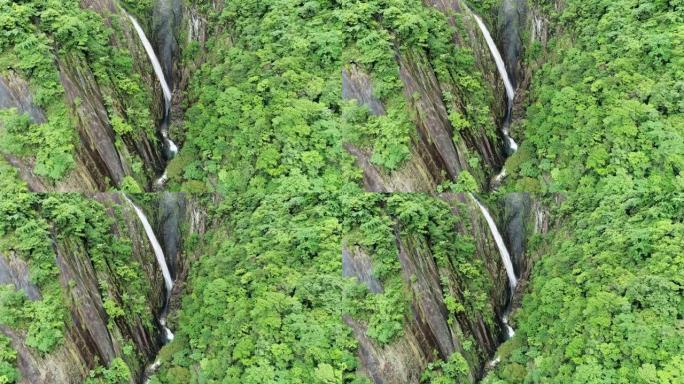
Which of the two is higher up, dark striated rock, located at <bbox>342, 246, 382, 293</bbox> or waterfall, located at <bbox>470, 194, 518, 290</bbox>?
dark striated rock, located at <bbox>342, 246, 382, 293</bbox>

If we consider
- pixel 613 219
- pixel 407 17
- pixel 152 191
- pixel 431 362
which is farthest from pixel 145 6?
pixel 613 219

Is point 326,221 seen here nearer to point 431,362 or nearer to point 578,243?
point 431,362

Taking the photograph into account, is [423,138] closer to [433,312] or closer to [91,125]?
[433,312]

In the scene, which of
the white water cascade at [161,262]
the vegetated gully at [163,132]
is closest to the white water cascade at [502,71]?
the vegetated gully at [163,132]

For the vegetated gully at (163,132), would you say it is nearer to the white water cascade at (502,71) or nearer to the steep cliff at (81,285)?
the steep cliff at (81,285)

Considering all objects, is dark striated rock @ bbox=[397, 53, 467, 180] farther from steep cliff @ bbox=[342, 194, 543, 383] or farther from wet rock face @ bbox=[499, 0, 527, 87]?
wet rock face @ bbox=[499, 0, 527, 87]

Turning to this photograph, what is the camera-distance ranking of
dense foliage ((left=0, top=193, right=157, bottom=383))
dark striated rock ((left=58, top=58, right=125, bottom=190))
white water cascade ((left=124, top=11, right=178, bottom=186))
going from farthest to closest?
white water cascade ((left=124, top=11, right=178, bottom=186)) → dark striated rock ((left=58, top=58, right=125, bottom=190)) → dense foliage ((left=0, top=193, right=157, bottom=383))

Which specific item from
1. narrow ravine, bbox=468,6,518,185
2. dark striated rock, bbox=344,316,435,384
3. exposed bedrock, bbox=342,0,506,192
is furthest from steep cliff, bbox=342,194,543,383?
narrow ravine, bbox=468,6,518,185

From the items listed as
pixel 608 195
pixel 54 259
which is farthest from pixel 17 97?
pixel 608 195
